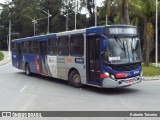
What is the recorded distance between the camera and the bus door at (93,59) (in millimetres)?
12828

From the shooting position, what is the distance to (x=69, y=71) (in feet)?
50.0

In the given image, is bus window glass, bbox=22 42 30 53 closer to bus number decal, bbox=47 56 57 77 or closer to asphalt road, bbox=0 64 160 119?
bus number decal, bbox=47 56 57 77

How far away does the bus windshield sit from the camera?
12422mm

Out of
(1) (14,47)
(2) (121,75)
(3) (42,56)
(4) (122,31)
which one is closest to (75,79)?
(2) (121,75)

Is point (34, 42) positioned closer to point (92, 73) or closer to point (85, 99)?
point (92, 73)

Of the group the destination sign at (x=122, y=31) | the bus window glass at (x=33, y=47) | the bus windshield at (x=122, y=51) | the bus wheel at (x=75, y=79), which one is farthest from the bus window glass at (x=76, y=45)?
the bus window glass at (x=33, y=47)

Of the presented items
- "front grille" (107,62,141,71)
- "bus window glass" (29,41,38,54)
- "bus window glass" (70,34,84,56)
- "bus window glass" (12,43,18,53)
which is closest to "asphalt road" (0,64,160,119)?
"front grille" (107,62,141,71)

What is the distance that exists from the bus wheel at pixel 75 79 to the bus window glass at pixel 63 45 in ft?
3.87

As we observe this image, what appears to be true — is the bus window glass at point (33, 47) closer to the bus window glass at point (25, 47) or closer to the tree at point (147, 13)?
the bus window glass at point (25, 47)

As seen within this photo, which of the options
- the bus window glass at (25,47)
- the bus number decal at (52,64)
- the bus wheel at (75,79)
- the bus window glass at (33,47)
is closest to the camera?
the bus wheel at (75,79)

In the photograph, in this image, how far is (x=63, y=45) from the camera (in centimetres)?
1575

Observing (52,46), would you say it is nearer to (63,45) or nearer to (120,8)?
(63,45)

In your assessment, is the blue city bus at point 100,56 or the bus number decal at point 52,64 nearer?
the blue city bus at point 100,56

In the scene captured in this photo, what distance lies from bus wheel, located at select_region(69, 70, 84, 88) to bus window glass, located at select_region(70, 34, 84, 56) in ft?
3.16
